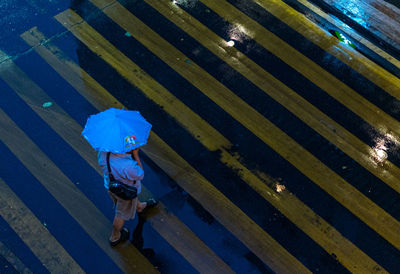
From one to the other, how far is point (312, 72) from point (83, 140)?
3844 millimetres

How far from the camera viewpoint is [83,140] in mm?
5758

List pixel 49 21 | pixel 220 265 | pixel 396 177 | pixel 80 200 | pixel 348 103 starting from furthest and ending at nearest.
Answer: pixel 49 21
pixel 348 103
pixel 396 177
pixel 80 200
pixel 220 265

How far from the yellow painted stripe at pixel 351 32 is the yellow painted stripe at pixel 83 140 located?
4180 mm

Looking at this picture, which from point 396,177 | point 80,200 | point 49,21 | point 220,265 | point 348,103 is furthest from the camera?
point 49,21

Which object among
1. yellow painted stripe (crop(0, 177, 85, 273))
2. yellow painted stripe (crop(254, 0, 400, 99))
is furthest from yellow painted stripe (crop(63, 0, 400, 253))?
yellow painted stripe (crop(0, 177, 85, 273))

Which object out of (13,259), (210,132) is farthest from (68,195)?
(210,132)

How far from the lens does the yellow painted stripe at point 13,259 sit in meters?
4.72

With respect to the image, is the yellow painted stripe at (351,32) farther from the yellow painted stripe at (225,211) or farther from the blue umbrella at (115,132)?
the blue umbrella at (115,132)

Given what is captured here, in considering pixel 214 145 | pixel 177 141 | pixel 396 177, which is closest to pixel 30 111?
pixel 177 141

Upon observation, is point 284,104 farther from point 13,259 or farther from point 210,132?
point 13,259

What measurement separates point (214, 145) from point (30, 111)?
283 cm

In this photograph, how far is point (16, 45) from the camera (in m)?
6.72

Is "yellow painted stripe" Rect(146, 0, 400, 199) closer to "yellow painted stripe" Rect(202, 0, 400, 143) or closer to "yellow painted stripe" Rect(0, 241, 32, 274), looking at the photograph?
"yellow painted stripe" Rect(202, 0, 400, 143)

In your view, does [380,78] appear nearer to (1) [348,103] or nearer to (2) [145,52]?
(1) [348,103]
